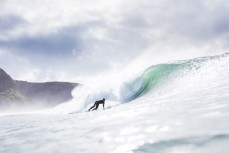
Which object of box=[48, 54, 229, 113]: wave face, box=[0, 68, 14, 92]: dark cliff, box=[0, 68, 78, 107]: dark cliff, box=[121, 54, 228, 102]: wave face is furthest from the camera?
box=[0, 68, 14, 92]: dark cliff

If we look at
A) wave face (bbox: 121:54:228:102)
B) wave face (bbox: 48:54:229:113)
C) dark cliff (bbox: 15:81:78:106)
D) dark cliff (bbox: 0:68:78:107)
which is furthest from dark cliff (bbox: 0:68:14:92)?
wave face (bbox: 121:54:228:102)

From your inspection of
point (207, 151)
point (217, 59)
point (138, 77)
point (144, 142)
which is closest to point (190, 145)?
point (207, 151)

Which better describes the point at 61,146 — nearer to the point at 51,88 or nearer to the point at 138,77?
the point at 138,77

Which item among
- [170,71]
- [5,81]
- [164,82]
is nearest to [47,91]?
[5,81]

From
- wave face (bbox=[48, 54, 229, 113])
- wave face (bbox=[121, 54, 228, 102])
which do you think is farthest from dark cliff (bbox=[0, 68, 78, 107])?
wave face (bbox=[121, 54, 228, 102])

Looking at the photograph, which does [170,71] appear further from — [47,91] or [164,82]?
[47,91]

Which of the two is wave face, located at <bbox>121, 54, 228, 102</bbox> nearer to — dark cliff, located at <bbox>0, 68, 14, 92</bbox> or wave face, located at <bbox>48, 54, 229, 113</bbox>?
wave face, located at <bbox>48, 54, 229, 113</bbox>

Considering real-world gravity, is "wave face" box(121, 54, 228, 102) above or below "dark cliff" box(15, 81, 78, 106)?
below

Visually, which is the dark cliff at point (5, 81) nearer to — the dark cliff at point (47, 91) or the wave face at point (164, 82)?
the dark cliff at point (47, 91)

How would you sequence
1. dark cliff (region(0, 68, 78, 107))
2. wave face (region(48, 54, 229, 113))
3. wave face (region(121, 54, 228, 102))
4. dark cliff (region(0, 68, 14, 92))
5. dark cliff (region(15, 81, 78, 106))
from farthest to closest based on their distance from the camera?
1. dark cliff (region(15, 81, 78, 106))
2. dark cliff (region(0, 68, 14, 92))
3. dark cliff (region(0, 68, 78, 107))
4. wave face (region(121, 54, 228, 102))
5. wave face (region(48, 54, 229, 113))

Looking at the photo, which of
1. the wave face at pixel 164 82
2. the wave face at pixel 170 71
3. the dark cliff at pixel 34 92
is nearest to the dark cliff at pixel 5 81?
the dark cliff at pixel 34 92

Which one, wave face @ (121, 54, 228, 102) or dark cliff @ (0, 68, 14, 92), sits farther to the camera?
dark cliff @ (0, 68, 14, 92)

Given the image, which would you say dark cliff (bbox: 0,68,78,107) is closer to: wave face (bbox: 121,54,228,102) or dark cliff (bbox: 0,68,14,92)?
dark cliff (bbox: 0,68,14,92)

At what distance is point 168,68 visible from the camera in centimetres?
2641
